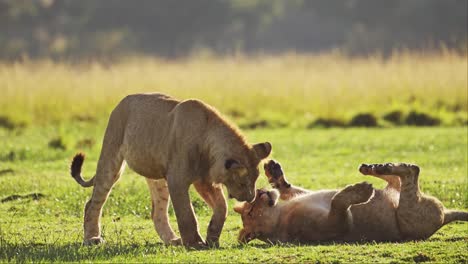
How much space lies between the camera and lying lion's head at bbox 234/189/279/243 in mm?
8836

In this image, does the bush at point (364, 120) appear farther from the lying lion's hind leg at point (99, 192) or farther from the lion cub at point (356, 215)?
the lying lion's hind leg at point (99, 192)

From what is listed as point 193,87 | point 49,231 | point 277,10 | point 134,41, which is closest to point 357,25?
point 277,10

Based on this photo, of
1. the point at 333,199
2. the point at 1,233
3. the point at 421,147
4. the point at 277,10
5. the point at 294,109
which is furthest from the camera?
the point at 277,10

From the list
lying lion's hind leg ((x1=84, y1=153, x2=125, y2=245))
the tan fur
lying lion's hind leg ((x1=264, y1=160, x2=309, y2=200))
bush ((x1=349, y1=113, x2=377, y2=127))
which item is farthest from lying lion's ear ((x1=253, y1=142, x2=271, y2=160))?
bush ((x1=349, y1=113, x2=377, y2=127))

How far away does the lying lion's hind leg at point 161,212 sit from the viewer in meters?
9.24

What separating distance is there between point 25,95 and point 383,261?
1649 centimetres

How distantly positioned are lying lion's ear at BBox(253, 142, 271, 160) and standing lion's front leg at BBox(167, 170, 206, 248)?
0.63 meters

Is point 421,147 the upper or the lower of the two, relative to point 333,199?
lower

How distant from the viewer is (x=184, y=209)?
27.0ft

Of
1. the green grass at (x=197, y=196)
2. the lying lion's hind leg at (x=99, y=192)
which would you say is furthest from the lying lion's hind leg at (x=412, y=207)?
the lying lion's hind leg at (x=99, y=192)

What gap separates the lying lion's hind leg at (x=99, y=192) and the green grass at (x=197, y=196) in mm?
203

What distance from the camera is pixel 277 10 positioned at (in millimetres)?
69438

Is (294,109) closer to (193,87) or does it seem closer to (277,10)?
(193,87)

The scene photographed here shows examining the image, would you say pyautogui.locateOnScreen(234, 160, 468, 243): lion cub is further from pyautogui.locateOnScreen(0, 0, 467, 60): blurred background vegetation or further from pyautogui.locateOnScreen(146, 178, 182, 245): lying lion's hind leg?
pyautogui.locateOnScreen(0, 0, 467, 60): blurred background vegetation
